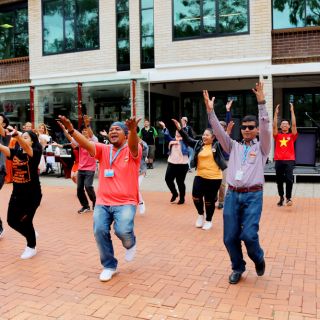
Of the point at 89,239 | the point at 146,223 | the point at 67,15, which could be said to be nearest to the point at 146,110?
the point at 67,15

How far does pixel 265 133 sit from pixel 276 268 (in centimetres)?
175

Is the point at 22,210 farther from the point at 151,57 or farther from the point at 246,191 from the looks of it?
the point at 151,57

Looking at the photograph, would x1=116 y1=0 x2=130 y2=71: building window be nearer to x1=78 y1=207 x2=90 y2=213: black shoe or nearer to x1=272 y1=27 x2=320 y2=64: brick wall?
x1=272 y1=27 x2=320 y2=64: brick wall

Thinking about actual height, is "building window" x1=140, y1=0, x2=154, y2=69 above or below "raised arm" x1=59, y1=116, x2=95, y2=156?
above

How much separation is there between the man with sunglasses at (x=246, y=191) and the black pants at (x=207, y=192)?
2.48 meters

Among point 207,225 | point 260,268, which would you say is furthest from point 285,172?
point 260,268

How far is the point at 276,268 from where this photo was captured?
17.1 feet

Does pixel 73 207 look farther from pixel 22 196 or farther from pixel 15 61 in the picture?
pixel 15 61

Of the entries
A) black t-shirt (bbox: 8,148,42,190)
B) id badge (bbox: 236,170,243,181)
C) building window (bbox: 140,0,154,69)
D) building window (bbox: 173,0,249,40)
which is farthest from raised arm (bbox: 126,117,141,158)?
building window (bbox: 140,0,154,69)

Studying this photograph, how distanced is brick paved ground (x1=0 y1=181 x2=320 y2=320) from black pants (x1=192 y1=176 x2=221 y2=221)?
373mm

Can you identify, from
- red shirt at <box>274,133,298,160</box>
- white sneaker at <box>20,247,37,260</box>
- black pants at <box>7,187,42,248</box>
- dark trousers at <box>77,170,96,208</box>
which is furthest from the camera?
red shirt at <box>274,133,298,160</box>

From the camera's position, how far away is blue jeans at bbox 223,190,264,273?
4531 mm

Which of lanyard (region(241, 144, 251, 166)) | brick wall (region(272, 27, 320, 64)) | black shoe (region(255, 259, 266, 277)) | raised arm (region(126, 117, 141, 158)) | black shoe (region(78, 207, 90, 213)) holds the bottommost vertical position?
black shoe (region(78, 207, 90, 213))

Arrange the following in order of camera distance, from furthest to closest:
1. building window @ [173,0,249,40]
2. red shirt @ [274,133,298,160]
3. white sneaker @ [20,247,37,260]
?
building window @ [173,0,249,40]
red shirt @ [274,133,298,160]
white sneaker @ [20,247,37,260]
